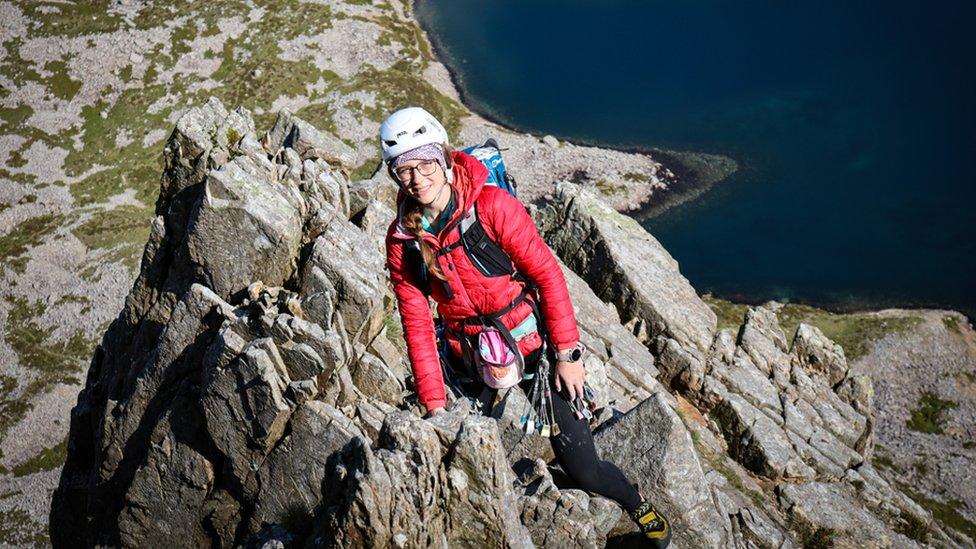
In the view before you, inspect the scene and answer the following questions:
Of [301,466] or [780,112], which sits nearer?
[301,466]

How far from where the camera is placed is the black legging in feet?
44.6

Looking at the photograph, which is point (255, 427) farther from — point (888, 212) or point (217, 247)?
point (888, 212)

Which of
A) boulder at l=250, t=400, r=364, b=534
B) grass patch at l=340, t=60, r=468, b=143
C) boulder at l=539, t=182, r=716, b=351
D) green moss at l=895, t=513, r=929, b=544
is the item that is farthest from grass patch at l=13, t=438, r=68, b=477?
grass patch at l=340, t=60, r=468, b=143

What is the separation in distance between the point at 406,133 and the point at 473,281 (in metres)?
3.12

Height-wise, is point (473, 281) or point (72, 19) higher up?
point (473, 281)

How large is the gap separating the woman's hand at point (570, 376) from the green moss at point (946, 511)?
43.6 m

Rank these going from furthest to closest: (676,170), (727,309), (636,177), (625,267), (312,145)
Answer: (676,170)
(636,177)
(727,309)
(625,267)
(312,145)

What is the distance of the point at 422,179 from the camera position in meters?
11.5

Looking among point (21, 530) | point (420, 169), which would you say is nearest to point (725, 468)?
point (420, 169)

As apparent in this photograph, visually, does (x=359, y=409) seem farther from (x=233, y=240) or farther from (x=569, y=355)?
(x=233, y=240)

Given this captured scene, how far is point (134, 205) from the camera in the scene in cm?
9575

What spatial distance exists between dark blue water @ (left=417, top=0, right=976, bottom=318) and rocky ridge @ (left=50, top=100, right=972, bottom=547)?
5463 cm

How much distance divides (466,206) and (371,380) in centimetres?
871

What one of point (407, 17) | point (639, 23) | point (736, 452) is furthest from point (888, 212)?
point (407, 17)
